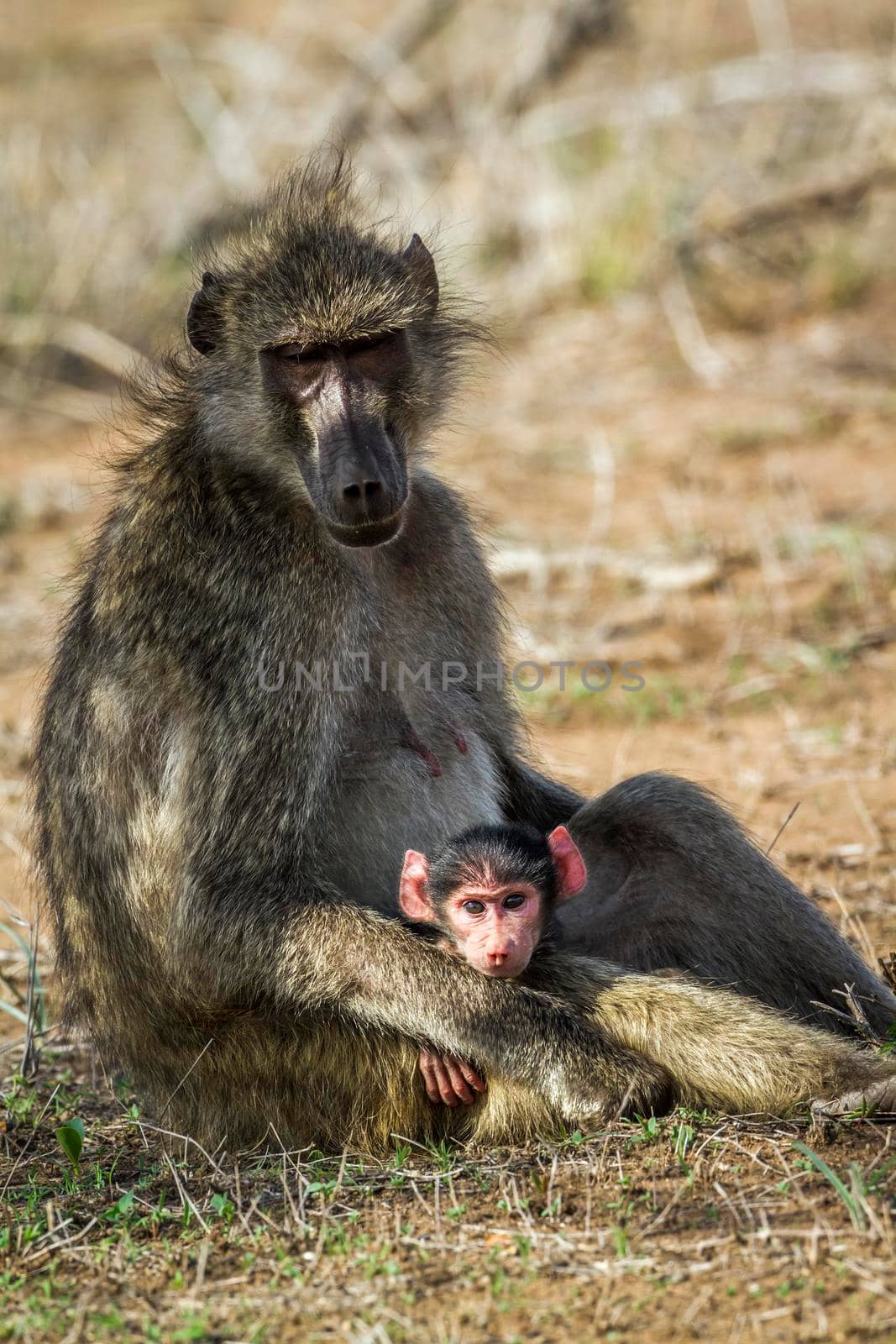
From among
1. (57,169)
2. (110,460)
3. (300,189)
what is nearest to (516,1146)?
(110,460)

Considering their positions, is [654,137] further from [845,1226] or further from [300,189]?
[845,1226]

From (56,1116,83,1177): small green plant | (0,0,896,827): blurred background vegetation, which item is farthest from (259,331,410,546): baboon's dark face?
(0,0,896,827): blurred background vegetation

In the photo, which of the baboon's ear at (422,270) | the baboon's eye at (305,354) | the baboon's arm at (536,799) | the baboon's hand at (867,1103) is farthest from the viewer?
the baboon's arm at (536,799)

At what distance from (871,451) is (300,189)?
4670 mm

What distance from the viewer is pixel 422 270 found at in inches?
137

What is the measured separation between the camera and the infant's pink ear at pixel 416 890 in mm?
2982

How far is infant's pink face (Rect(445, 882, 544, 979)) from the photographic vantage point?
2867 mm

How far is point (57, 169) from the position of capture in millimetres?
9727

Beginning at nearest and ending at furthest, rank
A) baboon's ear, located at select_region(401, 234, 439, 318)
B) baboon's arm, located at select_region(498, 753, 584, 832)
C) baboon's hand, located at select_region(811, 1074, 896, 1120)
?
baboon's hand, located at select_region(811, 1074, 896, 1120) → baboon's ear, located at select_region(401, 234, 439, 318) → baboon's arm, located at select_region(498, 753, 584, 832)

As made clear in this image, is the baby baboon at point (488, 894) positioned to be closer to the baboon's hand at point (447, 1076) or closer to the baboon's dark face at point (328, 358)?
the baboon's hand at point (447, 1076)

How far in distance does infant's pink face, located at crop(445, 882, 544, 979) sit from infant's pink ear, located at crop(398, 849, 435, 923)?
68mm

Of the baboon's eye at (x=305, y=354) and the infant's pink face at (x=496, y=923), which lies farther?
the baboon's eye at (x=305, y=354)

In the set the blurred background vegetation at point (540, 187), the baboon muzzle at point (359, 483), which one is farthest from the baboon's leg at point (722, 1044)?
the blurred background vegetation at point (540, 187)

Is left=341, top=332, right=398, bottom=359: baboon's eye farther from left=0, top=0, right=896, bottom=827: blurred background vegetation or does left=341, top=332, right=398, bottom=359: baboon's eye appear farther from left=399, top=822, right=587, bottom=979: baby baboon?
left=0, top=0, right=896, bottom=827: blurred background vegetation
